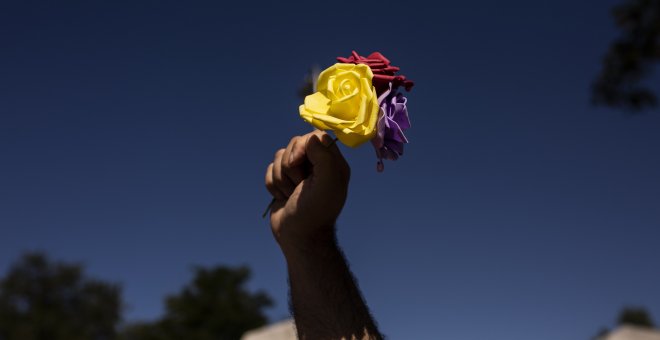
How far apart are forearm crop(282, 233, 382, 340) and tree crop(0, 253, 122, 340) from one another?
48.1m

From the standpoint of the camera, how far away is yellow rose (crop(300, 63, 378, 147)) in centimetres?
157

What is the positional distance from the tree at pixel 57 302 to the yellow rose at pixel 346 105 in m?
→ 48.4

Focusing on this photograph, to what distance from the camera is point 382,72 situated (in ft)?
5.57

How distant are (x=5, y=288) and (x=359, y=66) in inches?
2073

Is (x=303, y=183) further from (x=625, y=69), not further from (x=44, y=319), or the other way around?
(x=44, y=319)

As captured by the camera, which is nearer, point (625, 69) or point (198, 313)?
point (625, 69)

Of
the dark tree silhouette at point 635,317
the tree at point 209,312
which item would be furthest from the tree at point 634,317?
the tree at point 209,312

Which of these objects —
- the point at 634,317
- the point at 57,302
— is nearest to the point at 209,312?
the point at 57,302

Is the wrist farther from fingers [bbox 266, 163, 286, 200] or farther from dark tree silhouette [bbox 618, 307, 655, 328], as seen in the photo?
dark tree silhouette [bbox 618, 307, 655, 328]

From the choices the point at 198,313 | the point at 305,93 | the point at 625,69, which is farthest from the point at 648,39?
the point at 198,313

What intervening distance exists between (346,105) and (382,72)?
188 millimetres

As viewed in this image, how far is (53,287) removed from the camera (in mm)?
48594

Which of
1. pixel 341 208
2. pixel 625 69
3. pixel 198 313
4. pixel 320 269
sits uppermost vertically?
pixel 198 313

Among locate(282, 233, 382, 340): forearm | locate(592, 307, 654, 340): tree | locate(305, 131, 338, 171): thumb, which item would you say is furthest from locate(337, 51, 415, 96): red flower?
locate(592, 307, 654, 340): tree
